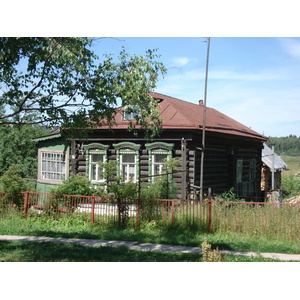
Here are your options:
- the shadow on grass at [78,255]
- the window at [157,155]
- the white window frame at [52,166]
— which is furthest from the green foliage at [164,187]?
the white window frame at [52,166]

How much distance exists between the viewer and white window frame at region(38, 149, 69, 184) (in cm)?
1912

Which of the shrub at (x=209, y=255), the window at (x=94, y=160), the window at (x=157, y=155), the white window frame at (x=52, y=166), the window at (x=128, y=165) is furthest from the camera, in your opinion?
the white window frame at (x=52, y=166)

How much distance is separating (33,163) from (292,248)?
17179mm

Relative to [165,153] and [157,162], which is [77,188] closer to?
[157,162]

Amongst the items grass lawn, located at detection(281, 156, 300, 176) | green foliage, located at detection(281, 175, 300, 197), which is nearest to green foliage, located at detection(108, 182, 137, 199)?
green foliage, located at detection(281, 175, 300, 197)

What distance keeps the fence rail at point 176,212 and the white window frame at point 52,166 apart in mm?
5812

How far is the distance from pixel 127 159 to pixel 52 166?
5296mm

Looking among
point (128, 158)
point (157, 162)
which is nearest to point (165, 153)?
point (157, 162)

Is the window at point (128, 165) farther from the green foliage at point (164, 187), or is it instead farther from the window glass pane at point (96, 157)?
the green foliage at point (164, 187)

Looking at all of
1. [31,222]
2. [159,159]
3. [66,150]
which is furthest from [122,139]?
[31,222]

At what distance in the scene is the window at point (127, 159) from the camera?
16.6 meters

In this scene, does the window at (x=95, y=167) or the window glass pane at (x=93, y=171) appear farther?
the window glass pane at (x=93, y=171)

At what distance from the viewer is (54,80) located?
370 inches

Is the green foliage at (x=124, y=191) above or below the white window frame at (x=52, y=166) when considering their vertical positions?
below
